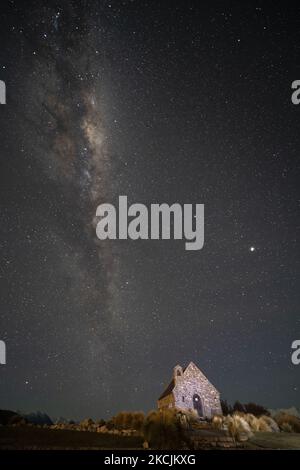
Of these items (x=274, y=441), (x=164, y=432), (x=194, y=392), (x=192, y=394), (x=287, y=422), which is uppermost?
(x=194, y=392)

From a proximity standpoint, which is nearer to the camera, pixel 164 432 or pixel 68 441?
pixel 68 441

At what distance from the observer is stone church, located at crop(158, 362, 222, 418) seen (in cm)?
3703

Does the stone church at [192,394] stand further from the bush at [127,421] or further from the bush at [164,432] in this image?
the bush at [164,432]

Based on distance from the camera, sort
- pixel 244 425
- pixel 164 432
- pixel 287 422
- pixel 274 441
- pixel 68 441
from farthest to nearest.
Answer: pixel 287 422, pixel 244 425, pixel 274 441, pixel 164 432, pixel 68 441

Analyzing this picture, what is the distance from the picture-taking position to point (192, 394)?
124 feet

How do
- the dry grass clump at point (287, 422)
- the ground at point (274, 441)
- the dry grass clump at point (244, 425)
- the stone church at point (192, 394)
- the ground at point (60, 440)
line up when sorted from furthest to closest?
the stone church at point (192, 394) → the dry grass clump at point (287, 422) → the dry grass clump at point (244, 425) → the ground at point (274, 441) → the ground at point (60, 440)

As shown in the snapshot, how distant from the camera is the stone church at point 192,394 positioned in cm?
3703

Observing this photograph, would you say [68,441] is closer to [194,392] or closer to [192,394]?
[192,394]

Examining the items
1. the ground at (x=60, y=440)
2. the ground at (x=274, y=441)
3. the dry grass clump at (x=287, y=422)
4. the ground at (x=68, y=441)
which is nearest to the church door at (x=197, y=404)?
the dry grass clump at (x=287, y=422)

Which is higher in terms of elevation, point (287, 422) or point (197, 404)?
point (197, 404)

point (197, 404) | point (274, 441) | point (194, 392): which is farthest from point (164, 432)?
point (197, 404)

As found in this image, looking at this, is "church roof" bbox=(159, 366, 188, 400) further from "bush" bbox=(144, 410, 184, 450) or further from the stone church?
"bush" bbox=(144, 410, 184, 450)
